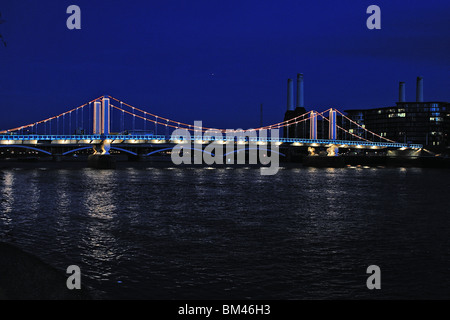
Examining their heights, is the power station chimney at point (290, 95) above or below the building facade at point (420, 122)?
above

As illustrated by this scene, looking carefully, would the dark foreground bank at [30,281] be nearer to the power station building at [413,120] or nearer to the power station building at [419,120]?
the power station building at [413,120]

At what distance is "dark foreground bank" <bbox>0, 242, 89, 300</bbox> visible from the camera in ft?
20.3

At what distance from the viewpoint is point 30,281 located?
6.71 meters

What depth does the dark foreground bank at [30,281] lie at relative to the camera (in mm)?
6191

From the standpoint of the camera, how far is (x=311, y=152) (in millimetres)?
84812

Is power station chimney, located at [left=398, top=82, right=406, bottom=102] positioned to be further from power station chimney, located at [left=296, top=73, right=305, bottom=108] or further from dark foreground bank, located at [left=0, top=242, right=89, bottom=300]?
dark foreground bank, located at [left=0, top=242, right=89, bottom=300]

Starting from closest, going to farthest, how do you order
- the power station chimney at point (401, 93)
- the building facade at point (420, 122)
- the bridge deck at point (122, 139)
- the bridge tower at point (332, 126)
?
the bridge deck at point (122, 139) → the bridge tower at point (332, 126) → the building facade at point (420, 122) → the power station chimney at point (401, 93)

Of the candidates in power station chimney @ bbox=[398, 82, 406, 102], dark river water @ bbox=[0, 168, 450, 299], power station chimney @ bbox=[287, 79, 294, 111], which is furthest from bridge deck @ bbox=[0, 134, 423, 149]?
power station chimney @ bbox=[398, 82, 406, 102]

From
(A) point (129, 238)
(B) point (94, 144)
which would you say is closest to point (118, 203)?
(A) point (129, 238)

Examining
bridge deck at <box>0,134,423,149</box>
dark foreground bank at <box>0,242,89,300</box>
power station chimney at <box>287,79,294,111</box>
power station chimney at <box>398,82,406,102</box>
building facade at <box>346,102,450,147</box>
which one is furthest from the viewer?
power station chimney at <box>287,79,294,111</box>

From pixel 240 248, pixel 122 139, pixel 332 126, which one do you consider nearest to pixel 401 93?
pixel 332 126

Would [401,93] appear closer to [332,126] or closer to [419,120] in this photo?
[419,120]

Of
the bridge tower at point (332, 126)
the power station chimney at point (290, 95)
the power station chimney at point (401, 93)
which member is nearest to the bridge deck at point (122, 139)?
the bridge tower at point (332, 126)

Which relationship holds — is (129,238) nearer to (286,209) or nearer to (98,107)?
(286,209)
